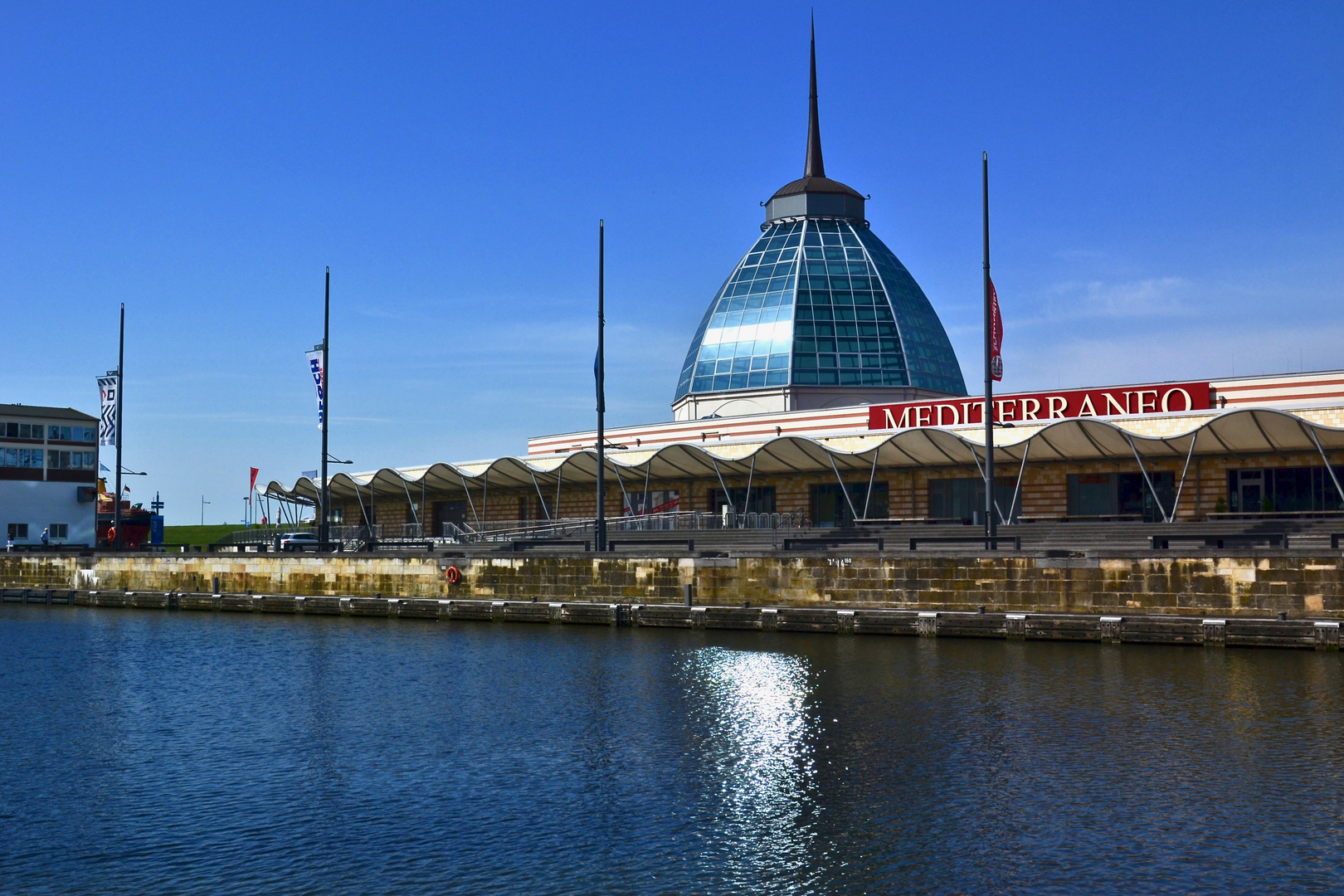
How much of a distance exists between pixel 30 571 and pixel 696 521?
32955mm

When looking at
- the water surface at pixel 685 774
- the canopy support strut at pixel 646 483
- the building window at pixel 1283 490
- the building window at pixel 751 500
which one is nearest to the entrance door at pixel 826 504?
the building window at pixel 751 500

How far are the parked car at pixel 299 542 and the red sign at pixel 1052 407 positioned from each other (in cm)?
3063

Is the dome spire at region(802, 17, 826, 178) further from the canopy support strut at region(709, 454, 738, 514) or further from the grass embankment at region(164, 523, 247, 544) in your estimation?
the grass embankment at region(164, 523, 247, 544)

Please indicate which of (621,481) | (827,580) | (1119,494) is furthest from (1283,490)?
(621,481)

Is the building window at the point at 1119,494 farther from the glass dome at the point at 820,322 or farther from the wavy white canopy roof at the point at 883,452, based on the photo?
the glass dome at the point at 820,322

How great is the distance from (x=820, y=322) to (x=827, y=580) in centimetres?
4953

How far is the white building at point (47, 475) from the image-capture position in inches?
3383

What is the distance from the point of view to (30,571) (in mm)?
64250

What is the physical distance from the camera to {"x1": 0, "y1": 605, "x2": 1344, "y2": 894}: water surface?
1464 cm

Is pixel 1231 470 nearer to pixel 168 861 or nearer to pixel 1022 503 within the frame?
pixel 1022 503

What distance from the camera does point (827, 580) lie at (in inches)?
1620

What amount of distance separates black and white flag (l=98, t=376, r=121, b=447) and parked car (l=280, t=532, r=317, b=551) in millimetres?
10462

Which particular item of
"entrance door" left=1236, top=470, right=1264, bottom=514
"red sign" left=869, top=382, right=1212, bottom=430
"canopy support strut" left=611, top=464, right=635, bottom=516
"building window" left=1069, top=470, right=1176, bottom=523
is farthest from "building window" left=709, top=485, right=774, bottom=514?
"entrance door" left=1236, top=470, right=1264, bottom=514

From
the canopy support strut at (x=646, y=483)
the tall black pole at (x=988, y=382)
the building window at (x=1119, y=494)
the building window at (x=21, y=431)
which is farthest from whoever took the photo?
the building window at (x=21, y=431)
